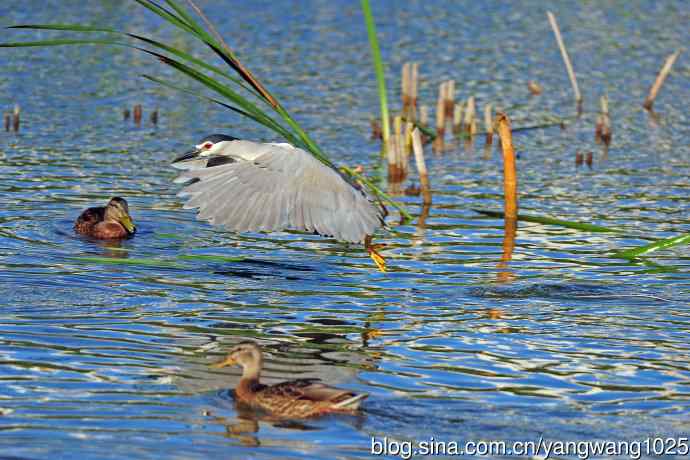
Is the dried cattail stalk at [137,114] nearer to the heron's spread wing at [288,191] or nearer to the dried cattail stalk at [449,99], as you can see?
the dried cattail stalk at [449,99]

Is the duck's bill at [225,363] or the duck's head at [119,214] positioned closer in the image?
the duck's bill at [225,363]

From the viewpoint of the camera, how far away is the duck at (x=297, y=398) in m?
7.63

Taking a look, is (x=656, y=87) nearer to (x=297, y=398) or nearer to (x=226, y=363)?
(x=226, y=363)

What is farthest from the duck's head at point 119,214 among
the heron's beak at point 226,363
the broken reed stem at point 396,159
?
the heron's beak at point 226,363

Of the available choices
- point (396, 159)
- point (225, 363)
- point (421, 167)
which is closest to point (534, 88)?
point (396, 159)

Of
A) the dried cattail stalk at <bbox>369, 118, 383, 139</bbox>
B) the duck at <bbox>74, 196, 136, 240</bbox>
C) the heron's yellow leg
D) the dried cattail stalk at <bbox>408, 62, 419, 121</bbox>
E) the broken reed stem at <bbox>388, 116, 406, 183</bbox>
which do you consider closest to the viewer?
the heron's yellow leg

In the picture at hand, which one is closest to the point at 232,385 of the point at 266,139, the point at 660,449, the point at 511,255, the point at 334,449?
the point at 334,449

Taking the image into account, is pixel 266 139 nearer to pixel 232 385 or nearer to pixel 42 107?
pixel 42 107

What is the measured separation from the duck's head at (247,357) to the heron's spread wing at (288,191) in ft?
7.64

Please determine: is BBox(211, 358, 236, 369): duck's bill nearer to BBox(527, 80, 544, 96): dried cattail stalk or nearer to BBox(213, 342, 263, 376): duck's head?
BBox(213, 342, 263, 376): duck's head

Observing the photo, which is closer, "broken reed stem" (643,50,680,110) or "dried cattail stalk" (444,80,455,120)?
"dried cattail stalk" (444,80,455,120)

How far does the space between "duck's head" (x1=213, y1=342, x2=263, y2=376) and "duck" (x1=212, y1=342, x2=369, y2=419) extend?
1.9 inches

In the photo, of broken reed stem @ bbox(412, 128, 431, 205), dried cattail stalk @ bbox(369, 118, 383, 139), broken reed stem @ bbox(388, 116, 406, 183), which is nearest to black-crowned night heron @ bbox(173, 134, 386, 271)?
broken reed stem @ bbox(412, 128, 431, 205)

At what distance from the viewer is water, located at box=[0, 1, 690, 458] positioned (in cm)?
776
